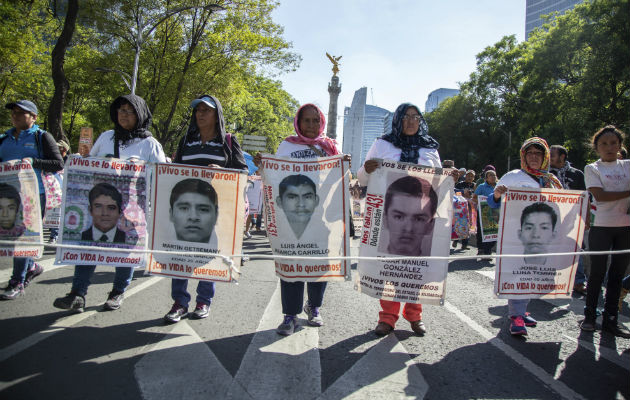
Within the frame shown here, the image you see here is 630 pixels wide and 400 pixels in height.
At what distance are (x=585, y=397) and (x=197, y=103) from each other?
380 cm

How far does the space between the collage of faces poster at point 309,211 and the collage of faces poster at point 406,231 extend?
240 millimetres

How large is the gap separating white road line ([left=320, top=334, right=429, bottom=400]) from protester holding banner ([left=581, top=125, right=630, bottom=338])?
7.43 feet

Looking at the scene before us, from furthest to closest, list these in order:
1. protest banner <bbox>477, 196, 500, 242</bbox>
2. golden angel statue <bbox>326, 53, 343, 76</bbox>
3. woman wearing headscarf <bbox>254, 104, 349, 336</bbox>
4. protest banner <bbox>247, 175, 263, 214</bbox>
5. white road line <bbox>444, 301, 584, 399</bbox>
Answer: golden angel statue <bbox>326, 53, 343, 76</bbox> → protest banner <bbox>247, 175, 263, 214</bbox> → protest banner <bbox>477, 196, 500, 242</bbox> → woman wearing headscarf <bbox>254, 104, 349, 336</bbox> → white road line <bbox>444, 301, 584, 399</bbox>

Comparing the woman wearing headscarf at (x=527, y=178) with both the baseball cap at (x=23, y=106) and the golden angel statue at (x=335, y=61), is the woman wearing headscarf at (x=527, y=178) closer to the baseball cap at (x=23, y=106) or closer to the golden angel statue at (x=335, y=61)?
the baseball cap at (x=23, y=106)

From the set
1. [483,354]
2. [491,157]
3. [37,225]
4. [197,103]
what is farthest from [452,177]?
[491,157]

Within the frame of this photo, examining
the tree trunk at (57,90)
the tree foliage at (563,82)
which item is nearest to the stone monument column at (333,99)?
the tree foliage at (563,82)

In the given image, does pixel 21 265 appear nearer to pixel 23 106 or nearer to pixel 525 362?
pixel 23 106

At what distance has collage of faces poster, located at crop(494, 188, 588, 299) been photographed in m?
3.60

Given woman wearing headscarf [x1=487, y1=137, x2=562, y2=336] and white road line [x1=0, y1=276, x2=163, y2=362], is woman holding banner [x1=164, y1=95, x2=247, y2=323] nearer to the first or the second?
white road line [x1=0, y1=276, x2=163, y2=362]

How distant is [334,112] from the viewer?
142ft

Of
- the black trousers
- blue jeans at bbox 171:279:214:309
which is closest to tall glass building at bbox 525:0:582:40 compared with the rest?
the black trousers

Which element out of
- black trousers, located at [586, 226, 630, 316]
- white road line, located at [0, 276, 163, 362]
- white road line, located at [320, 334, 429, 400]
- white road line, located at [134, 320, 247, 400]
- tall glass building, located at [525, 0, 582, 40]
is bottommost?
white road line, located at [0, 276, 163, 362]

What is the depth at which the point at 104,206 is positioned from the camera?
3.56m

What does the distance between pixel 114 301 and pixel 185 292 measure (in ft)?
2.71
